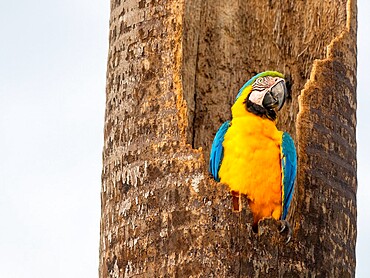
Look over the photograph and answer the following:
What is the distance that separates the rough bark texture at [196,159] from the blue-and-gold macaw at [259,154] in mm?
155

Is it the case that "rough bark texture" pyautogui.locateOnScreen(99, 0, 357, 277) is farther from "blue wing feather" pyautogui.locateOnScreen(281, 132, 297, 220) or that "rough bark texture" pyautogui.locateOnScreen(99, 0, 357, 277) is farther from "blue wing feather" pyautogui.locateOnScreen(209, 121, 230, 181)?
"blue wing feather" pyautogui.locateOnScreen(209, 121, 230, 181)

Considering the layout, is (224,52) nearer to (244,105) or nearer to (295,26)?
(295,26)

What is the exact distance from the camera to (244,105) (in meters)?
7.21

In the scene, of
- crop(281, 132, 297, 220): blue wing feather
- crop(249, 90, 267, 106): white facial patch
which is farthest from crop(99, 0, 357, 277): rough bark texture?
crop(249, 90, 267, 106): white facial patch

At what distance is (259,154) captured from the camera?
7.07 metres

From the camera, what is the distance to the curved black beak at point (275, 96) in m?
7.17

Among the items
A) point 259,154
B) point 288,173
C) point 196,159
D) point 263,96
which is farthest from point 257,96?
point 196,159

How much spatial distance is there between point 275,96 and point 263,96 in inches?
3.3

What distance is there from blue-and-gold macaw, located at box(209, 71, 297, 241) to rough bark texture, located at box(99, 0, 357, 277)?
0.51 ft

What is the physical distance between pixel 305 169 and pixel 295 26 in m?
1.76

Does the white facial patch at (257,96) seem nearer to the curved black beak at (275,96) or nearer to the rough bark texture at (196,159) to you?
the curved black beak at (275,96)

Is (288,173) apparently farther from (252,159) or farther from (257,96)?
(257,96)

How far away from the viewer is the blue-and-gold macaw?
7.00 m

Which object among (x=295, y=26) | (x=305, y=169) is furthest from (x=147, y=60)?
(x=295, y=26)
